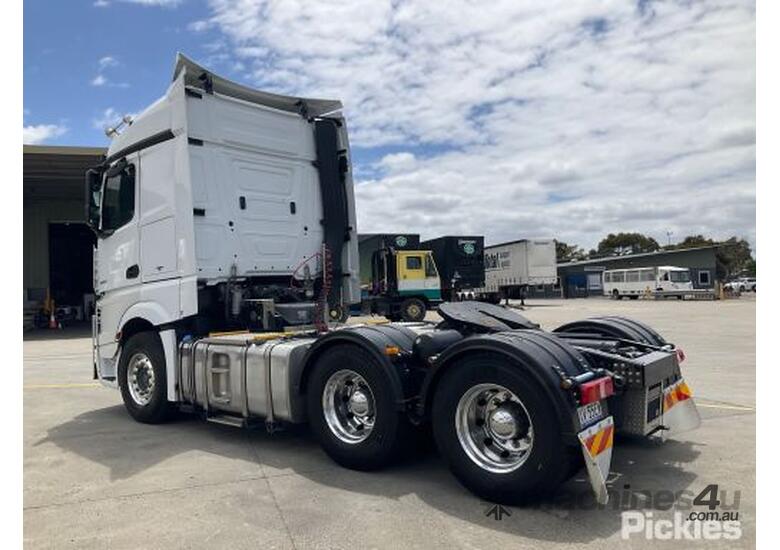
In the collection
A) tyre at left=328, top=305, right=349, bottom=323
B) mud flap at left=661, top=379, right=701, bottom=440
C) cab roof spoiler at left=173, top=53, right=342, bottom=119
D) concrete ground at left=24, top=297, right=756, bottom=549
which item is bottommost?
concrete ground at left=24, top=297, right=756, bottom=549

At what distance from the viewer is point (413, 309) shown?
2553cm

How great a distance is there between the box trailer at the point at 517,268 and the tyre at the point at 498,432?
34.1 metres

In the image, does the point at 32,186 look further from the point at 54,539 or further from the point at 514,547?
the point at 514,547

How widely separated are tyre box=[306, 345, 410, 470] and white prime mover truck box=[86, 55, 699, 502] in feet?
0.05

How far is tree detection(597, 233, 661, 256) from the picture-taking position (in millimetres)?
102994

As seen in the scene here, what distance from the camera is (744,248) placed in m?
95.1

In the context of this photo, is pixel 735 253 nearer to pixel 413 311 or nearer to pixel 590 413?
pixel 413 311

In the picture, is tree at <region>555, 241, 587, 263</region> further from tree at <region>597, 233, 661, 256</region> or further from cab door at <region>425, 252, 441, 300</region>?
cab door at <region>425, 252, 441, 300</region>

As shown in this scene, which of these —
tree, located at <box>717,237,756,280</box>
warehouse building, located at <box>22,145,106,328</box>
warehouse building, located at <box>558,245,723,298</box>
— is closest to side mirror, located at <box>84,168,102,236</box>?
warehouse building, located at <box>22,145,106,328</box>

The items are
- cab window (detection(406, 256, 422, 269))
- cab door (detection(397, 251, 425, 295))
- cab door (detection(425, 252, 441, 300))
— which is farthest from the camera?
cab door (detection(425, 252, 441, 300))

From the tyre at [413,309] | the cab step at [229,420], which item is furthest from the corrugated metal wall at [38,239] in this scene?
the cab step at [229,420]

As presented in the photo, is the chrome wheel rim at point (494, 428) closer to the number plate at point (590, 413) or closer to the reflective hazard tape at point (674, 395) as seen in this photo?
the number plate at point (590, 413)

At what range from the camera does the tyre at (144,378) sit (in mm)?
6934

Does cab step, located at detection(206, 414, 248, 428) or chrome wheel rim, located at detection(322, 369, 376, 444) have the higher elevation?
chrome wheel rim, located at detection(322, 369, 376, 444)
